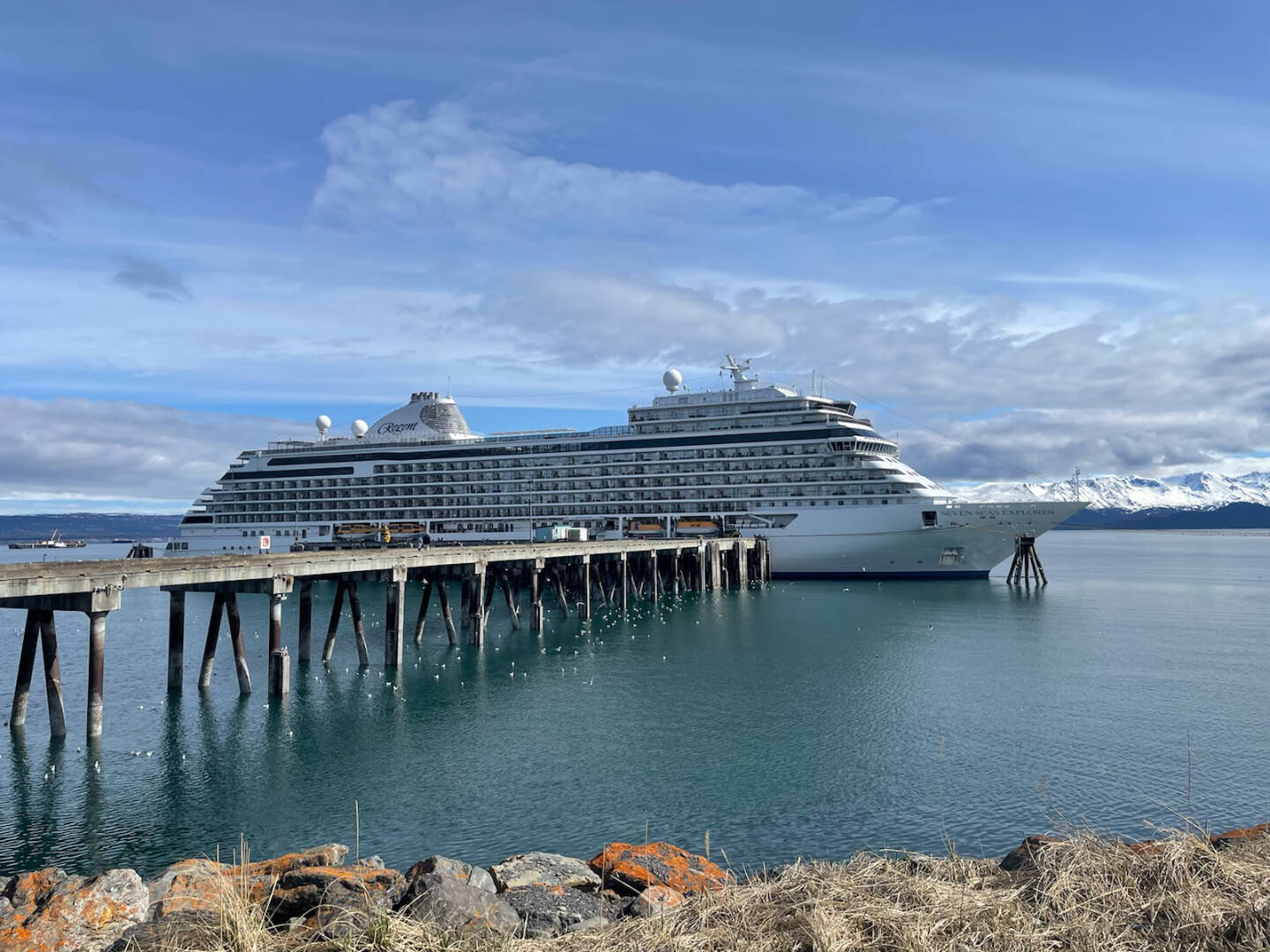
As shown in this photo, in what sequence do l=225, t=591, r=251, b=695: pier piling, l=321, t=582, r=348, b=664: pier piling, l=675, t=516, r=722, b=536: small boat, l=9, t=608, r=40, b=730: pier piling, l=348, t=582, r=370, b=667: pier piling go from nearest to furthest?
l=9, t=608, r=40, b=730: pier piling → l=225, t=591, r=251, b=695: pier piling → l=348, t=582, r=370, b=667: pier piling → l=321, t=582, r=348, b=664: pier piling → l=675, t=516, r=722, b=536: small boat

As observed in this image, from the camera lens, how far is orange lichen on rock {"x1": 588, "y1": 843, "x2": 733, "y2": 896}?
27.3ft

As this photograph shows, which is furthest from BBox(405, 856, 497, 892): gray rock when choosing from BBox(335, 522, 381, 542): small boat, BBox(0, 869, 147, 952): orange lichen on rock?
BBox(335, 522, 381, 542): small boat

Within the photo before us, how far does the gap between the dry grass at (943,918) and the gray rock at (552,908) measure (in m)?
0.78

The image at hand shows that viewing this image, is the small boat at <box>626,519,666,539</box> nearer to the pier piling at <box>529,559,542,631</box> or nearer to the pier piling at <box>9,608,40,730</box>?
the pier piling at <box>529,559,542,631</box>

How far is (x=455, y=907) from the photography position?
22.4 feet

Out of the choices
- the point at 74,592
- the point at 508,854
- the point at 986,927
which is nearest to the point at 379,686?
the point at 74,592

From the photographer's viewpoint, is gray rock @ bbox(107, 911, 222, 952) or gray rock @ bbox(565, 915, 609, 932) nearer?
gray rock @ bbox(107, 911, 222, 952)

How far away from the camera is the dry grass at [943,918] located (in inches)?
235

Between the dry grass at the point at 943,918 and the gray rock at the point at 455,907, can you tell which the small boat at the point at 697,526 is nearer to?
the dry grass at the point at 943,918

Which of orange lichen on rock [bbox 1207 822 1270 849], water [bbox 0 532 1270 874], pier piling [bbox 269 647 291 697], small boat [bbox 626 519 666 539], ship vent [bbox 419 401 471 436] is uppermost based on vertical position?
ship vent [bbox 419 401 471 436]

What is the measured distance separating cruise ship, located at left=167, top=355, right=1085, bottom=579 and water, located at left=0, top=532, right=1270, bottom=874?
2455 centimetres

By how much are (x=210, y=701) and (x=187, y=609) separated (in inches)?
1303

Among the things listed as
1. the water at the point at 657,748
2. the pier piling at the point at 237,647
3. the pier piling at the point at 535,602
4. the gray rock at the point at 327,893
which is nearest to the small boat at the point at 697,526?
the pier piling at the point at 535,602

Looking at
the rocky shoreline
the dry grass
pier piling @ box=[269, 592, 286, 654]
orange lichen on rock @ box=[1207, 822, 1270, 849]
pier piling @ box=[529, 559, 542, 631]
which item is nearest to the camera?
the dry grass
